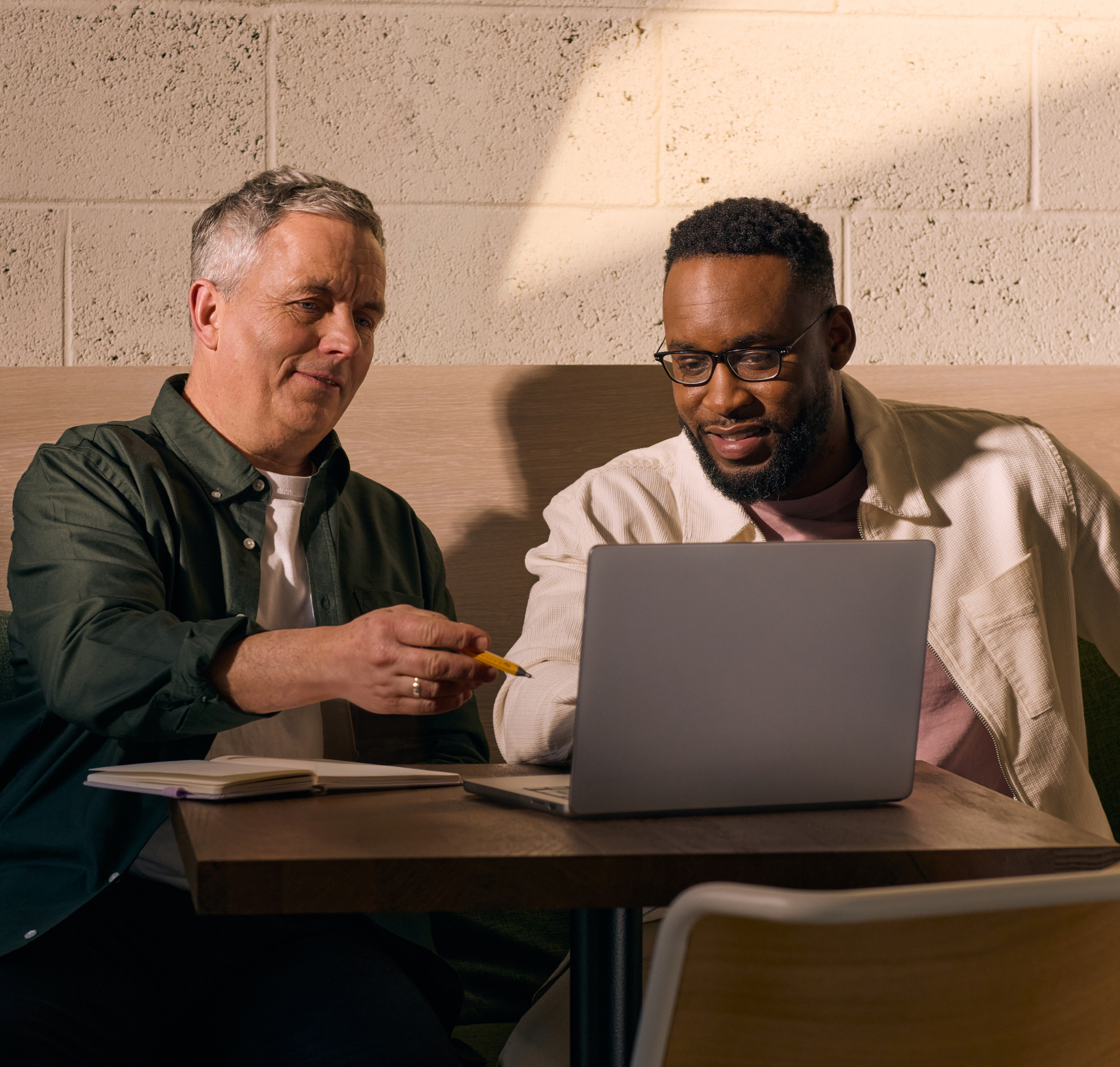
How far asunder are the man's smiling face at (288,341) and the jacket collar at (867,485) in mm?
494

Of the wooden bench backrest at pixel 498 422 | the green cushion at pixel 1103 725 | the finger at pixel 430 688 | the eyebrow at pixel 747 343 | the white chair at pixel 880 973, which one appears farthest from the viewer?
the wooden bench backrest at pixel 498 422

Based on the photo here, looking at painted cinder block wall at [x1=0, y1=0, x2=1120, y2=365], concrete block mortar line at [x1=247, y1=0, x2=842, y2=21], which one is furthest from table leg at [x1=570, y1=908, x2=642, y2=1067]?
concrete block mortar line at [x1=247, y1=0, x2=842, y2=21]

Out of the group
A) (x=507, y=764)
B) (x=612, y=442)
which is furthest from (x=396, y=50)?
(x=507, y=764)

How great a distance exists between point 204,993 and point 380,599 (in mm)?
547

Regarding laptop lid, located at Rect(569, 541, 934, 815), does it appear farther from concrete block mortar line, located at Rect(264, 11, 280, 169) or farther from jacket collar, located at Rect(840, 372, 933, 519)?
concrete block mortar line, located at Rect(264, 11, 280, 169)

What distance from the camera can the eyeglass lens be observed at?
1.55m

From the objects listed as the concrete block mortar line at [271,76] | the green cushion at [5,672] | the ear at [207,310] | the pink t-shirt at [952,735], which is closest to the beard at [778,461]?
the pink t-shirt at [952,735]

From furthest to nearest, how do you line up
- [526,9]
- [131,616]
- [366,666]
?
[526,9] < [131,616] < [366,666]

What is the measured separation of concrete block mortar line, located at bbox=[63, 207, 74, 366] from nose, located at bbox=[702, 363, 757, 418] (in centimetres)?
122

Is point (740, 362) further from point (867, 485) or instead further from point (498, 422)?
point (498, 422)

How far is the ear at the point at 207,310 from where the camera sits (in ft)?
5.09

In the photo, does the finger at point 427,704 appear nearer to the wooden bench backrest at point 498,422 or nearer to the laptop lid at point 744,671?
the laptop lid at point 744,671

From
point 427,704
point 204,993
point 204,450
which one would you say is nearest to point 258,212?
point 204,450

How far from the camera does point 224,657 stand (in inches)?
42.3
